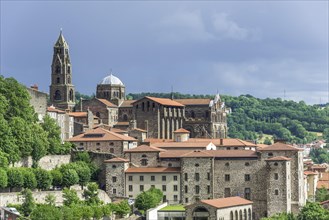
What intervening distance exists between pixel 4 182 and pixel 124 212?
1148 cm

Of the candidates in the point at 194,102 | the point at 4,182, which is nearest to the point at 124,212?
the point at 4,182

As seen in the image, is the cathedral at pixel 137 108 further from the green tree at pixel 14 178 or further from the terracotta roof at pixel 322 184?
Answer: the green tree at pixel 14 178

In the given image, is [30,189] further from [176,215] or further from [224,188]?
[224,188]

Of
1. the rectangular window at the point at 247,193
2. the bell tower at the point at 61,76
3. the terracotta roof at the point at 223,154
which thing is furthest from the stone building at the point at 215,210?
the bell tower at the point at 61,76

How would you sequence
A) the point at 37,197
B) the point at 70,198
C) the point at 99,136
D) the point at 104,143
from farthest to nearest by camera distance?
the point at 99,136 < the point at 104,143 < the point at 70,198 < the point at 37,197

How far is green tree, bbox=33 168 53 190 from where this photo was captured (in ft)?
299

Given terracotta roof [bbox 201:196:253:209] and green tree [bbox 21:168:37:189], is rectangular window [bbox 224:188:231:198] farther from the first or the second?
green tree [bbox 21:168:37:189]

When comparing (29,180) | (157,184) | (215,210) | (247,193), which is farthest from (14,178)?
(247,193)

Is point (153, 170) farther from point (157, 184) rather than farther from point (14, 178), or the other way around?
point (14, 178)

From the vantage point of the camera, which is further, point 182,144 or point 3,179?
point 182,144

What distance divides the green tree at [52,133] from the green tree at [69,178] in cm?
551

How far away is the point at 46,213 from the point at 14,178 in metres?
10.3

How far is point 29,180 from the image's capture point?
89125 mm

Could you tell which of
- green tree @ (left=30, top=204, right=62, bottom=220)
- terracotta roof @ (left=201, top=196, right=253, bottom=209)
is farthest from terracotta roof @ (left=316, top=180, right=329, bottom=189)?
green tree @ (left=30, top=204, right=62, bottom=220)
